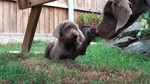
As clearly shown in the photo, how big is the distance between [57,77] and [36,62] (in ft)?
4.21

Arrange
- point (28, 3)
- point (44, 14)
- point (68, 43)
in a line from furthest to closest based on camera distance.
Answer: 1. point (44, 14)
2. point (28, 3)
3. point (68, 43)

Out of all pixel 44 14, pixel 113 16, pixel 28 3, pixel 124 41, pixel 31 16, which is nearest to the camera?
pixel 113 16

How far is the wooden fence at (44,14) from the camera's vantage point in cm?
952

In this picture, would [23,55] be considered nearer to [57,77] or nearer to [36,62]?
[36,62]

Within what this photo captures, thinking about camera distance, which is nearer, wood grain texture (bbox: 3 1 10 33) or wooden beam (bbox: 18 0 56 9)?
wooden beam (bbox: 18 0 56 9)

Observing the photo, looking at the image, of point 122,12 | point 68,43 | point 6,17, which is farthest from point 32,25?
point 6,17

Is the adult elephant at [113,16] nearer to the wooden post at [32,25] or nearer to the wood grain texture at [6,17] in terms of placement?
the wooden post at [32,25]

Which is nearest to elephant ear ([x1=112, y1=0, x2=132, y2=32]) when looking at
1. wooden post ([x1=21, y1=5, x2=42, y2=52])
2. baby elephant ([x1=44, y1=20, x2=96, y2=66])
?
baby elephant ([x1=44, y1=20, x2=96, y2=66])

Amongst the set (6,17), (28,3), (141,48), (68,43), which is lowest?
(141,48)

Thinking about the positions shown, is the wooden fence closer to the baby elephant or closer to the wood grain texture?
the wood grain texture

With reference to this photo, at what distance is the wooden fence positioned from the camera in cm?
952

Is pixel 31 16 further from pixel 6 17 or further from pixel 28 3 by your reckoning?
pixel 6 17

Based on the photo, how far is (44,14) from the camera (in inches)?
434

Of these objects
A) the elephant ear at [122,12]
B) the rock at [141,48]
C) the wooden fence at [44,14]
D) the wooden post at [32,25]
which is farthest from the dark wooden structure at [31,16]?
the wooden fence at [44,14]
